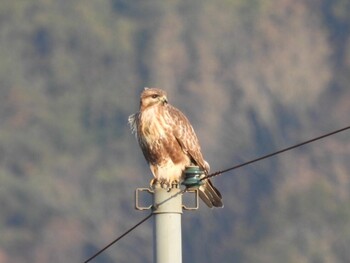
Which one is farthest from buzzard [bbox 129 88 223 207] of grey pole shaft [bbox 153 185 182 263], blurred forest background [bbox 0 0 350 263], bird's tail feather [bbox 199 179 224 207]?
blurred forest background [bbox 0 0 350 263]

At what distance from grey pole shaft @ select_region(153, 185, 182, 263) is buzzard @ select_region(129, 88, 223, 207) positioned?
3422 mm

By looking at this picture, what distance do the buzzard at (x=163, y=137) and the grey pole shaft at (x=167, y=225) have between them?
11.2 feet

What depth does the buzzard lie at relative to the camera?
18750 millimetres

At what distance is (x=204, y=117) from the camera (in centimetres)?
Answer: 11112

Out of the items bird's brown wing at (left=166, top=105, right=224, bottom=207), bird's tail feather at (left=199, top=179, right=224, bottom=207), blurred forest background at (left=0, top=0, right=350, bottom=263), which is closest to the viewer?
bird's tail feather at (left=199, top=179, right=224, bottom=207)

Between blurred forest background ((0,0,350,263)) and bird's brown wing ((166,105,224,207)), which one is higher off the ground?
blurred forest background ((0,0,350,263))

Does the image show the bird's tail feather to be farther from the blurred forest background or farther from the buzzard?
the blurred forest background

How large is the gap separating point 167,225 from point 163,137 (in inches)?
171

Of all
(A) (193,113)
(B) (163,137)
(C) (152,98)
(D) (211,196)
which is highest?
(A) (193,113)

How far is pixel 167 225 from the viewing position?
1473cm

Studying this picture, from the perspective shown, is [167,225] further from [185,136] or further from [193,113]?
[193,113]

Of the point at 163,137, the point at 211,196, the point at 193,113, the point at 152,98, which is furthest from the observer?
the point at 193,113

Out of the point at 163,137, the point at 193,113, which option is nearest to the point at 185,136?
the point at 163,137

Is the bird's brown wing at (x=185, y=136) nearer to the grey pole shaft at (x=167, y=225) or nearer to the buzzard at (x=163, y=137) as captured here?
the buzzard at (x=163, y=137)
